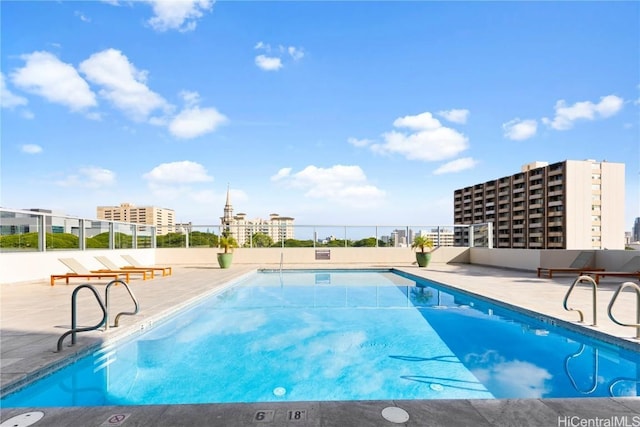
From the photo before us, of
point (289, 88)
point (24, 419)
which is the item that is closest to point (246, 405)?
point (24, 419)

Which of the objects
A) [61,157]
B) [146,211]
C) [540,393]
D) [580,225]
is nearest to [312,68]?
[540,393]

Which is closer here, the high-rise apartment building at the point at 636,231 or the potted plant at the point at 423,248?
the potted plant at the point at 423,248

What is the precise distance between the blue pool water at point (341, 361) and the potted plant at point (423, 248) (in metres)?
6.49

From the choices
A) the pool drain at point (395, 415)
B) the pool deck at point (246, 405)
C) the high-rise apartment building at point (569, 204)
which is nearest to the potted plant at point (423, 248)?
the pool deck at point (246, 405)

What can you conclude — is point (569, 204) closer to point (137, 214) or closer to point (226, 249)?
point (137, 214)

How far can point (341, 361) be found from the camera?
3.89 metres

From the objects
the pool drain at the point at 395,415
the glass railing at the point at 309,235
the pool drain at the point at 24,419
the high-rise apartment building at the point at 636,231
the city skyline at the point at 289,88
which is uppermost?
the city skyline at the point at 289,88

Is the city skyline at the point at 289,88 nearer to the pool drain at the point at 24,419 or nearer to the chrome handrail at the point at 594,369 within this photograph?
the pool drain at the point at 24,419

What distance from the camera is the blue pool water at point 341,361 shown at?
3090 mm

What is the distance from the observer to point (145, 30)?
10.6 metres

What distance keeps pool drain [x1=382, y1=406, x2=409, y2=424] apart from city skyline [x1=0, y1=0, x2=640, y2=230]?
10036mm

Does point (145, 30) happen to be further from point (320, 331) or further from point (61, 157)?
point (61, 157)

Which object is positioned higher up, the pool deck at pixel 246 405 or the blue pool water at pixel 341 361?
the pool deck at pixel 246 405

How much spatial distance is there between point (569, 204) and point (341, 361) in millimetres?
74875
